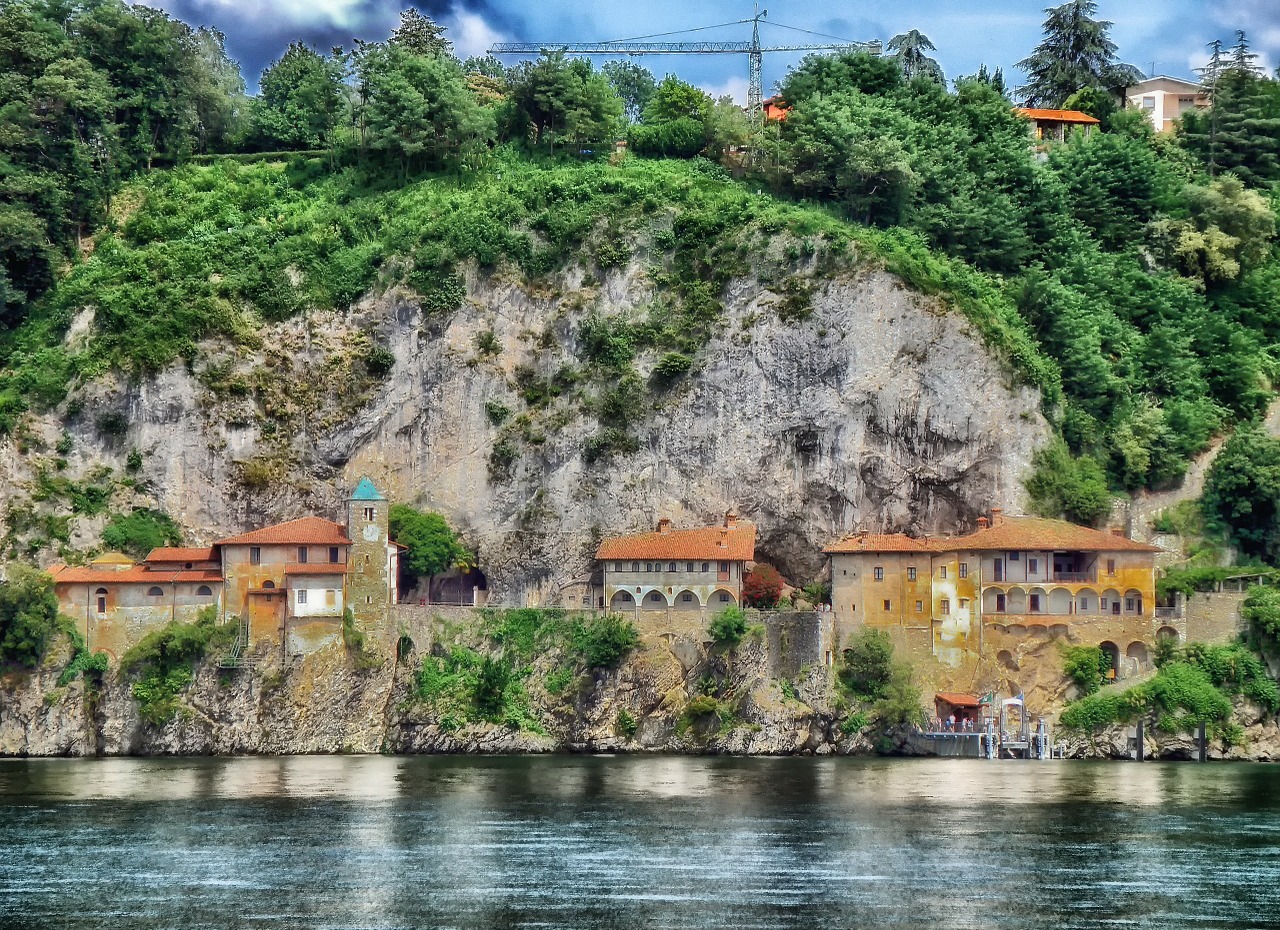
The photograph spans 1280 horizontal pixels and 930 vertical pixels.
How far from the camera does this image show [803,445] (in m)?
106

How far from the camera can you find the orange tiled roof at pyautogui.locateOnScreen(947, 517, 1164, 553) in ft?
326

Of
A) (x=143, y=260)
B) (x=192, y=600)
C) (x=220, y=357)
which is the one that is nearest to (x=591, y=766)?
(x=192, y=600)

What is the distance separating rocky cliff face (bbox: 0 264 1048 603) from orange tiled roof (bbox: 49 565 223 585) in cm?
398

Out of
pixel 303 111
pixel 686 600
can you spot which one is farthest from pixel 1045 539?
pixel 303 111

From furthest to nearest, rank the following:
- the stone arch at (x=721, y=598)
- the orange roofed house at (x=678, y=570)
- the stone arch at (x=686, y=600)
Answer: the stone arch at (x=686, y=600)
the orange roofed house at (x=678, y=570)
the stone arch at (x=721, y=598)

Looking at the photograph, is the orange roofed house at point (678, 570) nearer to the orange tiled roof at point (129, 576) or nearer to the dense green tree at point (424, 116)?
the orange tiled roof at point (129, 576)

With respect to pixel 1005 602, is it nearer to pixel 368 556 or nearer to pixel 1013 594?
pixel 1013 594

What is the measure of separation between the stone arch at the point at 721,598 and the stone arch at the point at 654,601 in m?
2.04

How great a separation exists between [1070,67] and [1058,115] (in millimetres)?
10477

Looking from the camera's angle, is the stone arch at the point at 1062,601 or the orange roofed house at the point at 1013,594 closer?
the orange roofed house at the point at 1013,594

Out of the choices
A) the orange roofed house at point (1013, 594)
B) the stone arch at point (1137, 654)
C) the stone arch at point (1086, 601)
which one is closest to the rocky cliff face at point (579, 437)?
the orange roofed house at point (1013, 594)

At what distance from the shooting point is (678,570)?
102m

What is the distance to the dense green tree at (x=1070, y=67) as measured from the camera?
463 ft

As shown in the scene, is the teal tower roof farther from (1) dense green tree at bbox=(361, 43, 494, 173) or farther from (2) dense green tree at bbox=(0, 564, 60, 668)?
(1) dense green tree at bbox=(361, 43, 494, 173)
